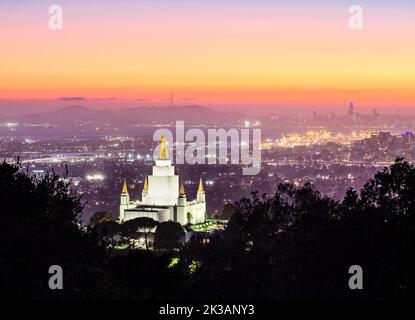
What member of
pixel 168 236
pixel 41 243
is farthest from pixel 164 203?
pixel 41 243

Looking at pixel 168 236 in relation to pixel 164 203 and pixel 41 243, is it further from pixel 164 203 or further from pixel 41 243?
pixel 41 243

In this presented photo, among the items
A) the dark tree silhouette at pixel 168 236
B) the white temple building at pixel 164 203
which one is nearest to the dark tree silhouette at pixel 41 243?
the dark tree silhouette at pixel 168 236

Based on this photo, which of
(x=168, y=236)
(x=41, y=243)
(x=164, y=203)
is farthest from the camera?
(x=164, y=203)

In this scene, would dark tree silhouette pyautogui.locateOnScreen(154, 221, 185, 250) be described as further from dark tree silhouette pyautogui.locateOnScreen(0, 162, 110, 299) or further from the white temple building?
dark tree silhouette pyautogui.locateOnScreen(0, 162, 110, 299)

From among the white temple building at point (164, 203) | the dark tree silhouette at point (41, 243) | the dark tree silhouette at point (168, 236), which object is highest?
the dark tree silhouette at point (41, 243)

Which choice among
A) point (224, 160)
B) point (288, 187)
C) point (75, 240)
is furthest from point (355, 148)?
point (75, 240)

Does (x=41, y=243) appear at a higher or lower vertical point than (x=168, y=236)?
higher

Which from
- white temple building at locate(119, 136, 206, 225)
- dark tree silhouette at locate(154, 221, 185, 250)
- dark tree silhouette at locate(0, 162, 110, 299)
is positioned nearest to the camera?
dark tree silhouette at locate(0, 162, 110, 299)

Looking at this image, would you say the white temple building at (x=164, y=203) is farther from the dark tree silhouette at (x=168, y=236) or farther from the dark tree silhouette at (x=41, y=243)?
the dark tree silhouette at (x=41, y=243)

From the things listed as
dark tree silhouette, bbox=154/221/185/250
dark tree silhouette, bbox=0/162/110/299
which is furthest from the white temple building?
dark tree silhouette, bbox=0/162/110/299
